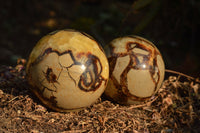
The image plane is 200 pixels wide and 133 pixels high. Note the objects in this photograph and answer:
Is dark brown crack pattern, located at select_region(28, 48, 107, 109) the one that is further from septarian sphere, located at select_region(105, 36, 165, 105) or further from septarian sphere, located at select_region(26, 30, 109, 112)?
septarian sphere, located at select_region(105, 36, 165, 105)

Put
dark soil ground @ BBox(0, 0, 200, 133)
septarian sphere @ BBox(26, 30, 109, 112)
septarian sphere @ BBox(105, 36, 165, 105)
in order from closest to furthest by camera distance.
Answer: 1. septarian sphere @ BBox(26, 30, 109, 112)
2. dark soil ground @ BBox(0, 0, 200, 133)
3. septarian sphere @ BBox(105, 36, 165, 105)

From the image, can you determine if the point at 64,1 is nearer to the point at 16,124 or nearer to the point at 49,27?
the point at 49,27

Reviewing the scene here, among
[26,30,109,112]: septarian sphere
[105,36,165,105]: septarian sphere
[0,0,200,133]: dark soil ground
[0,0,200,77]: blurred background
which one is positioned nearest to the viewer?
[26,30,109,112]: septarian sphere

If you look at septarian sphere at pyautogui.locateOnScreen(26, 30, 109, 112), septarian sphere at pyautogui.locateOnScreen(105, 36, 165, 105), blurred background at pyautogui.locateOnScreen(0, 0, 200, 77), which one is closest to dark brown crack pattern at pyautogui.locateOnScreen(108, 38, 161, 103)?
septarian sphere at pyautogui.locateOnScreen(105, 36, 165, 105)

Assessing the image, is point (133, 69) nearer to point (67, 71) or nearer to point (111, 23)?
point (67, 71)

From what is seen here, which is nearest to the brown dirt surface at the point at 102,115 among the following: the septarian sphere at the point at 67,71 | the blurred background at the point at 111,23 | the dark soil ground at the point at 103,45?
the dark soil ground at the point at 103,45
